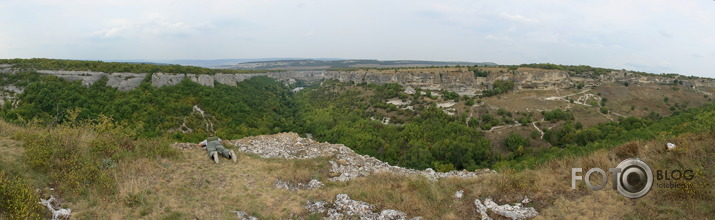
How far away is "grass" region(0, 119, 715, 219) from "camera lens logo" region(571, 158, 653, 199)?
0.63 feet

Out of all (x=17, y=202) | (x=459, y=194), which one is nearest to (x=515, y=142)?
(x=459, y=194)

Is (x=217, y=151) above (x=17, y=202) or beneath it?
beneath

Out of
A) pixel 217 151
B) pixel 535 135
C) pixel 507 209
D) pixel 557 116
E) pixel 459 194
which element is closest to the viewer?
pixel 507 209

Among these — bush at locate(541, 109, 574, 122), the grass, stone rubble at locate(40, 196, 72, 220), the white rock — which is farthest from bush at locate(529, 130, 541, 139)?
stone rubble at locate(40, 196, 72, 220)

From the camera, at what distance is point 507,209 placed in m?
8.09

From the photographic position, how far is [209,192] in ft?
31.3

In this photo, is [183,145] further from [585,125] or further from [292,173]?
[585,125]

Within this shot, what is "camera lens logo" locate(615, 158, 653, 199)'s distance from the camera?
7612mm

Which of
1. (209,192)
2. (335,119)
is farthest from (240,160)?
(335,119)

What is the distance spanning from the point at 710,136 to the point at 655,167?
8.48 ft

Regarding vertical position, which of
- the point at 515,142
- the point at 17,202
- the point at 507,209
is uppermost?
the point at 17,202

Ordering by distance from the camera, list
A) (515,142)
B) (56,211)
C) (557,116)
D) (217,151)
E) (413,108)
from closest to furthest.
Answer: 1. (56,211)
2. (217,151)
3. (515,142)
4. (557,116)
5. (413,108)

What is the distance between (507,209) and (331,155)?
1000cm

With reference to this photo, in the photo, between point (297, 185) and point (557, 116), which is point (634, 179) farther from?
point (557, 116)
